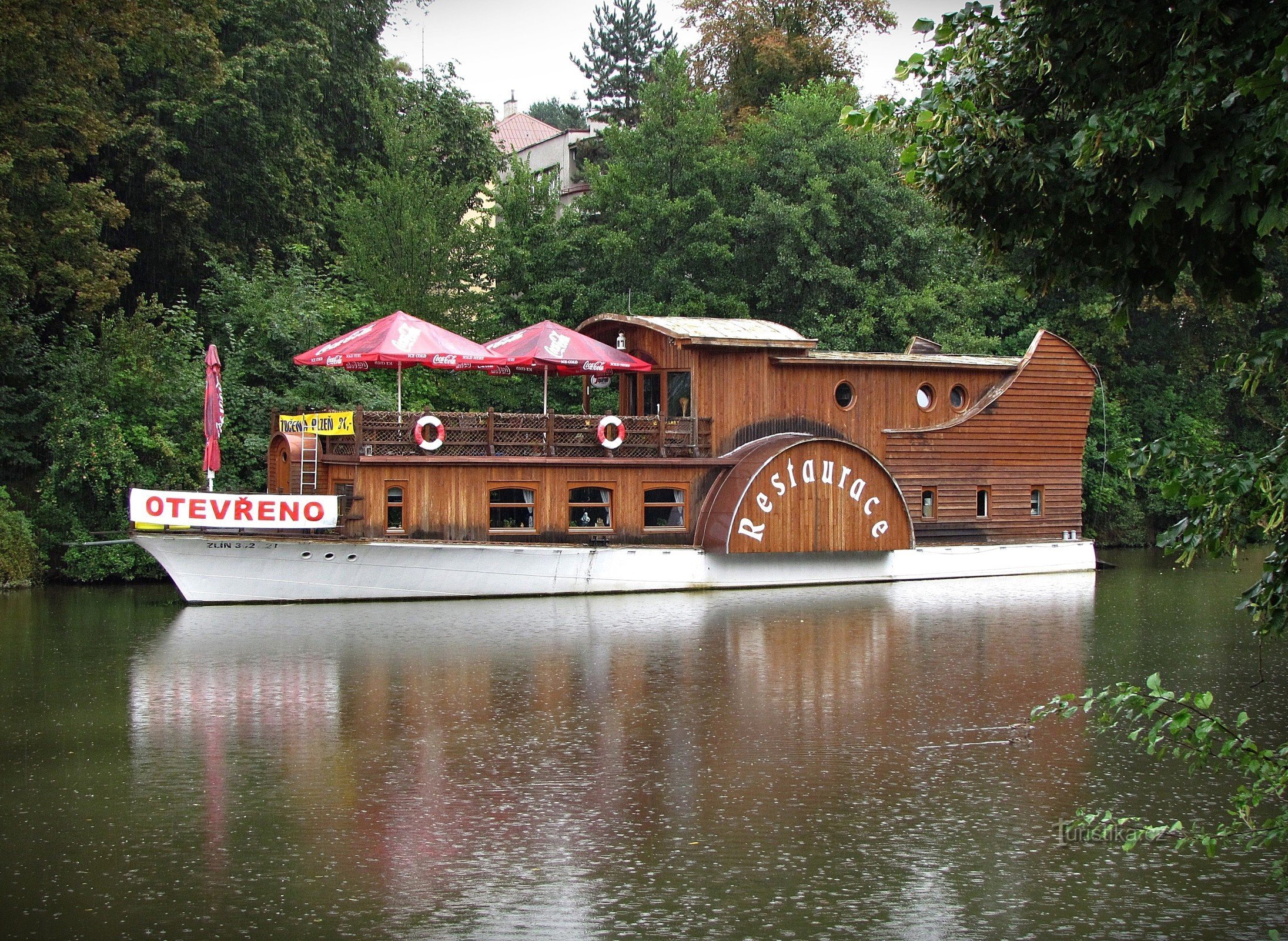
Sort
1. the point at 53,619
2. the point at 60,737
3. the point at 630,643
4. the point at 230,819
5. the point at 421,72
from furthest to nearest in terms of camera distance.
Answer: the point at 421,72 → the point at 53,619 → the point at 630,643 → the point at 60,737 → the point at 230,819

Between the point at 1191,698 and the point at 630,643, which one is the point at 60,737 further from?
the point at 1191,698

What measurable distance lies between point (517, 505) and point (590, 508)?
1.85m

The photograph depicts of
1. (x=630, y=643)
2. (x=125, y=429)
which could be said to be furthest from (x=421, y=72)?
(x=630, y=643)

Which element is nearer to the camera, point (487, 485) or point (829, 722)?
point (829, 722)

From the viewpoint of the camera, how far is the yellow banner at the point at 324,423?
857 inches

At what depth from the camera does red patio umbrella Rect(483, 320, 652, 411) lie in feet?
77.7

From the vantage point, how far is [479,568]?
2209 cm

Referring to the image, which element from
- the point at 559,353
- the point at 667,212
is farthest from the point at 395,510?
the point at 667,212

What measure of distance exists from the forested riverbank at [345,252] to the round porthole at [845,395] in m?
4.83

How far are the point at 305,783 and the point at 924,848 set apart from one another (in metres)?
4.83

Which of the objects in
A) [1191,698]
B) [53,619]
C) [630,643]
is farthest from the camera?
[53,619]

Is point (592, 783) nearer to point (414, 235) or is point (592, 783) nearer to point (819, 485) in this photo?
point (819, 485)

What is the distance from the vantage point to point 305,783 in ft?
34.5

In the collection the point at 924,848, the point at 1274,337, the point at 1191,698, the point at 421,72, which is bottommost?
the point at 924,848
